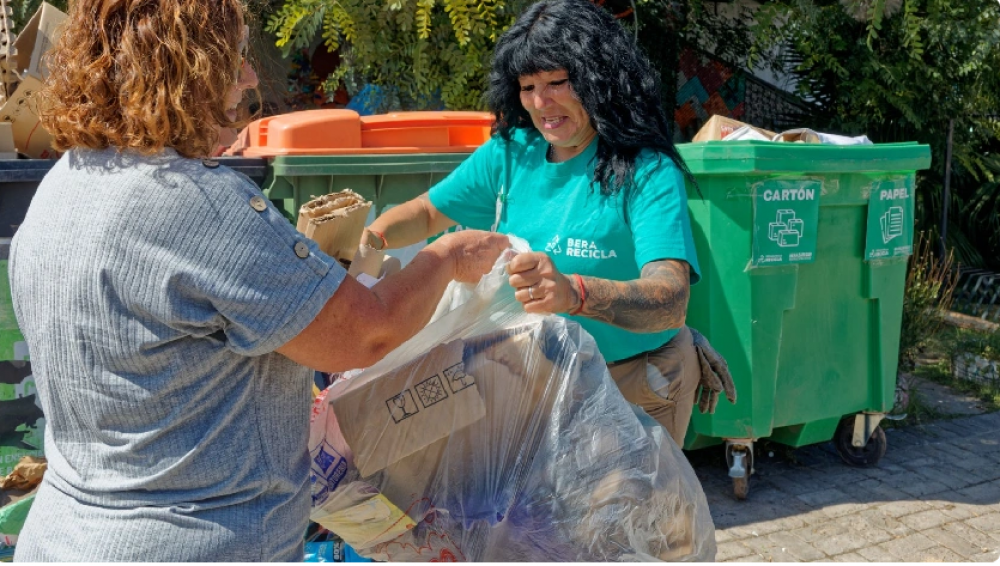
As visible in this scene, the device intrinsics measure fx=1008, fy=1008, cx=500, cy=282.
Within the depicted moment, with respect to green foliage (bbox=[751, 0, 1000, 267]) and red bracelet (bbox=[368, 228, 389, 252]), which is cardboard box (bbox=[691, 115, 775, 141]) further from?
red bracelet (bbox=[368, 228, 389, 252])

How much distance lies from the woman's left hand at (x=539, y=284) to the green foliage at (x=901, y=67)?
3.86m

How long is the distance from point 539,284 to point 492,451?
1.22ft

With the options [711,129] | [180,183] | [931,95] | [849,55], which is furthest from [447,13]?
[180,183]

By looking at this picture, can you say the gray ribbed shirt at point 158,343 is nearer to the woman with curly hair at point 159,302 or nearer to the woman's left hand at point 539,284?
the woman with curly hair at point 159,302

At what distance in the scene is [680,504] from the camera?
2010mm

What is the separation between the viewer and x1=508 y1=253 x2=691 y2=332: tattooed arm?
5.95 feet

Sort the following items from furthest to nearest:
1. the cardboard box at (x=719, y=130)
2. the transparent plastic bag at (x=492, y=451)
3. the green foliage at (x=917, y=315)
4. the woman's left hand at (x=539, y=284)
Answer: the green foliage at (x=917, y=315) < the cardboard box at (x=719, y=130) < the transparent plastic bag at (x=492, y=451) < the woman's left hand at (x=539, y=284)

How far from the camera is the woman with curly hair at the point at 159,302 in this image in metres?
1.44

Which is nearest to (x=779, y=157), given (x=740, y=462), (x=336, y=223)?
(x=740, y=462)

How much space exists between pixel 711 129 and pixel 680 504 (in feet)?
7.94

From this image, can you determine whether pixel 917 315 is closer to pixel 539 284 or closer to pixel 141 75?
pixel 539 284

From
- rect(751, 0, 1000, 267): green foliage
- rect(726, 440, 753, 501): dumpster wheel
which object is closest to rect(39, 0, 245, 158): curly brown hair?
rect(726, 440, 753, 501): dumpster wheel

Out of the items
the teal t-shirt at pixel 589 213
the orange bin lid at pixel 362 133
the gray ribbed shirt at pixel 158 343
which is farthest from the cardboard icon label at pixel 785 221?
the gray ribbed shirt at pixel 158 343

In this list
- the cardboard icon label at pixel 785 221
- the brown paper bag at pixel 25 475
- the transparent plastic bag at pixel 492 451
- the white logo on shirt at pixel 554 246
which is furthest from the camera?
the cardboard icon label at pixel 785 221
